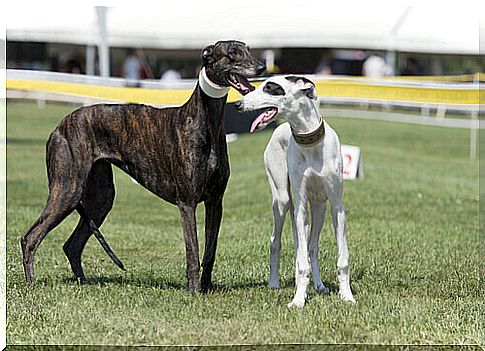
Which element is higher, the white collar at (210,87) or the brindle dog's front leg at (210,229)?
the white collar at (210,87)

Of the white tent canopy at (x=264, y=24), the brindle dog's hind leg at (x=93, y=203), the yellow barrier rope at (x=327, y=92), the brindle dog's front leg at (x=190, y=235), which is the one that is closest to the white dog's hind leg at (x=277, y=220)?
the brindle dog's front leg at (x=190, y=235)

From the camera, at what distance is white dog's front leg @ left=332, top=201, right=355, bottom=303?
20.9 feet

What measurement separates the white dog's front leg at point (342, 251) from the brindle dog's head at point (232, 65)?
103 cm

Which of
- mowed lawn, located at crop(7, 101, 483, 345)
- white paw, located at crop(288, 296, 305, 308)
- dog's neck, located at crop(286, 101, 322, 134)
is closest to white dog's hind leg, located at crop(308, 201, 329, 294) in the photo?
mowed lawn, located at crop(7, 101, 483, 345)

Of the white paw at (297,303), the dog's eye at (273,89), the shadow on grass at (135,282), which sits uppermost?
the dog's eye at (273,89)

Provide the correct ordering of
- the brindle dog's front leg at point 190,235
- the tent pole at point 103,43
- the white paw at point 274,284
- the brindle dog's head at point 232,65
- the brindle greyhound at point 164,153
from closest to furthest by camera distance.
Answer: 1. the brindle dog's head at point 232,65
2. the brindle greyhound at point 164,153
3. the brindle dog's front leg at point 190,235
4. the white paw at point 274,284
5. the tent pole at point 103,43

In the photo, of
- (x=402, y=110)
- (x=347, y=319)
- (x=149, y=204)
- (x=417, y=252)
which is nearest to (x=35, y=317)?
(x=347, y=319)

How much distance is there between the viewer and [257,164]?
53.1ft

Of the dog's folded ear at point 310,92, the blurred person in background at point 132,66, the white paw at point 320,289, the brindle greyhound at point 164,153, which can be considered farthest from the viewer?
the blurred person in background at point 132,66

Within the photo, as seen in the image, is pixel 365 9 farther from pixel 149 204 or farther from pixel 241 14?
pixel 149 204

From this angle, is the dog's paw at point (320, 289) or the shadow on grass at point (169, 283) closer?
the dog's paw at point (320, 289)

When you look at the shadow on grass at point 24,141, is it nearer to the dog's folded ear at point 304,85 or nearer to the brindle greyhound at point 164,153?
the brindle greyhound at point 164,153

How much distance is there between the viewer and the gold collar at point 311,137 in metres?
6.11

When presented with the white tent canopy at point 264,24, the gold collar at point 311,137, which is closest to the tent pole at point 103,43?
the white tent canopy at point 264,24
